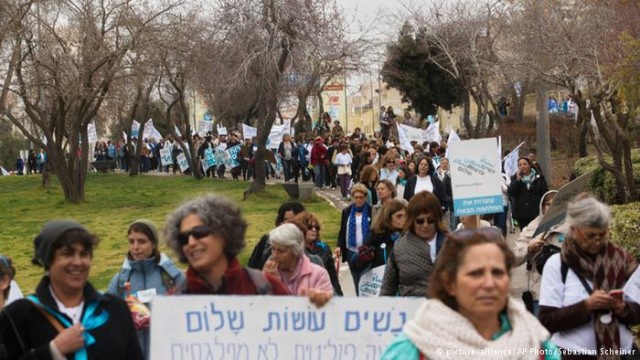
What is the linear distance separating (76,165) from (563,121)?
1710 cm

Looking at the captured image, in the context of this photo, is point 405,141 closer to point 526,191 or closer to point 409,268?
point 526,191

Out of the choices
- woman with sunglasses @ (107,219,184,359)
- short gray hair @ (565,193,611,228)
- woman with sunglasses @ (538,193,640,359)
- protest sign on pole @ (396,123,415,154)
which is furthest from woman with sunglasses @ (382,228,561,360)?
protest sign on pole @ (396,123,415,154)

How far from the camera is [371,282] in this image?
27.3ft

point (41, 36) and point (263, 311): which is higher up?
point (41, 36)

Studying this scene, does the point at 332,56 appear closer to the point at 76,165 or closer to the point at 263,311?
the point at 76,165

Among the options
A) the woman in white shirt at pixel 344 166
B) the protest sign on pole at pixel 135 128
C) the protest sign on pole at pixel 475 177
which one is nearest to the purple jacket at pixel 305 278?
the protest sign on pole at pixel 475 177

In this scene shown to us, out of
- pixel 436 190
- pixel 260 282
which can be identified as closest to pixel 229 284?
pixel 260 282

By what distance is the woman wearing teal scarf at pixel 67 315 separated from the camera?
4.21m

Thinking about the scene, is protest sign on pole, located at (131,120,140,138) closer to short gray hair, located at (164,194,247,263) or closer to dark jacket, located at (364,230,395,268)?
dark jacket, located at (364,230,395,268)

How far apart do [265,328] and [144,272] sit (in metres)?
1.85

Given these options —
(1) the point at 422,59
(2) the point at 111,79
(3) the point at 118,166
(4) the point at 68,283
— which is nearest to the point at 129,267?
(4) the point at 68,283

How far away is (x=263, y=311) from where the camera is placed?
443 centimetres

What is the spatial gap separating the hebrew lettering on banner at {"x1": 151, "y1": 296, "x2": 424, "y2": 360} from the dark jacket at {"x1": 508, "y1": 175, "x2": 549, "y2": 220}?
8844mm

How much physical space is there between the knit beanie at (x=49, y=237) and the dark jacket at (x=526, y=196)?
9.32 m
